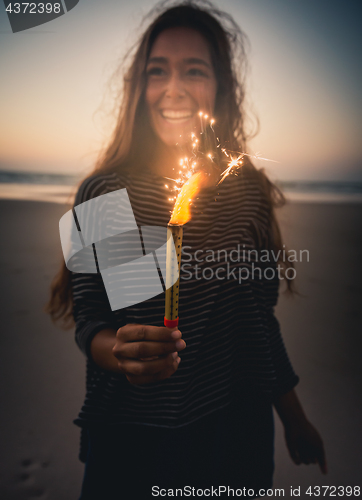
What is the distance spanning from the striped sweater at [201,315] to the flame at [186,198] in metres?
0.29

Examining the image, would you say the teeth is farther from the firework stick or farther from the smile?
the firework stick

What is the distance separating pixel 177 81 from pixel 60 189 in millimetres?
10693

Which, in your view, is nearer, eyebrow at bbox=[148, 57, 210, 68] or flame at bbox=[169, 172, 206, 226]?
flame at bbox=[169, 172, 206, 226]

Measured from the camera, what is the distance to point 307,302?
396 cm

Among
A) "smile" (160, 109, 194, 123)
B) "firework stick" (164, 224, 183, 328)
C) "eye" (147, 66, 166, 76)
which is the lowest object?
"firework stick" (164, 224, 183, 328)

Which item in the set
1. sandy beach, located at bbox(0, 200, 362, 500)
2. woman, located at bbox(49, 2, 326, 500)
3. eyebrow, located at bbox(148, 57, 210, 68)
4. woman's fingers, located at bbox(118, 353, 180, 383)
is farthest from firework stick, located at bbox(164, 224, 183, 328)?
sandy beach, located at bbox(0, 200, 362, 500)

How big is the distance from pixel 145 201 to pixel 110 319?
471 mm

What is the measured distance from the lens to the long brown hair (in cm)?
119

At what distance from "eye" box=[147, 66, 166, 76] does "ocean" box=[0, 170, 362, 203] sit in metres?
8.32

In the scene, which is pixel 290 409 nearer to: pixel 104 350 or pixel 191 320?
pixel 191 320

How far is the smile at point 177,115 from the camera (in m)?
1.15

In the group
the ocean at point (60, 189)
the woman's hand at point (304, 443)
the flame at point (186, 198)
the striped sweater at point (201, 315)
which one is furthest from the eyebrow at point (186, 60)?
the ocean at point (60, 189)

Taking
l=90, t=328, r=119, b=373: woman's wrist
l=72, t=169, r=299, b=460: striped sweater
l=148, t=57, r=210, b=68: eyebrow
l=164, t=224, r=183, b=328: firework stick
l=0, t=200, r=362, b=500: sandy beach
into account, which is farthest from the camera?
l=0, t=200, r=362, b=500: sandy beach

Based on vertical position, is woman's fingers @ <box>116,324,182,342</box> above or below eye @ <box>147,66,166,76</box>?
below
